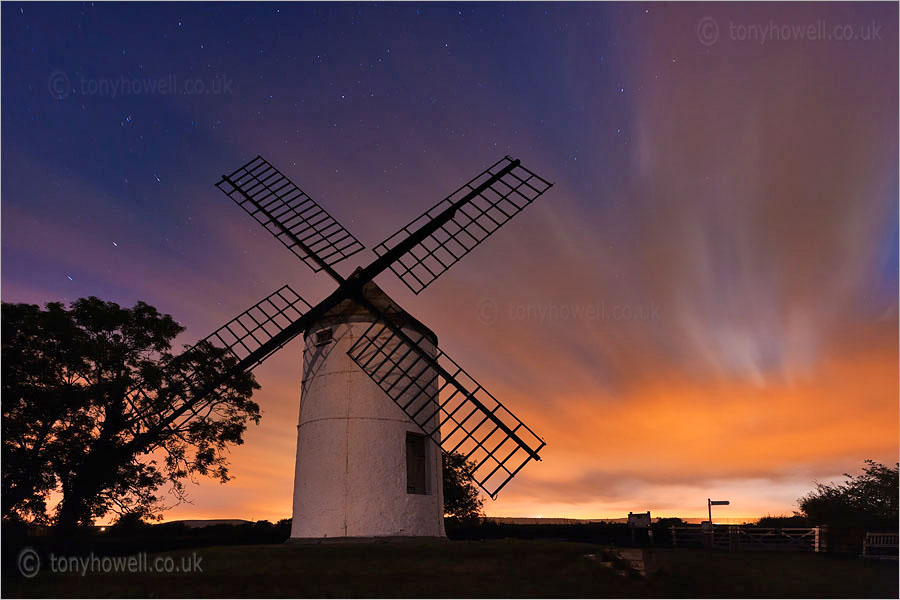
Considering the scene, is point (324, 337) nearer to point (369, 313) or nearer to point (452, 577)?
point (369, 313)

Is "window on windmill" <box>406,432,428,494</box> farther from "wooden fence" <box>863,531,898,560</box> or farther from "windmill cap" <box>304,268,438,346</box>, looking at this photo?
"wooden fence" <box>863,531,898,560</box>

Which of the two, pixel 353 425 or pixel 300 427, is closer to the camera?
pixel 353 425

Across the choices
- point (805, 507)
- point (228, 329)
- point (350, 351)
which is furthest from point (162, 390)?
point (805, 507)

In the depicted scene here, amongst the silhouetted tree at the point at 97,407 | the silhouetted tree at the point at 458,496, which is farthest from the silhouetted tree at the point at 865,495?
the silhouetted tree at the point at 97,407

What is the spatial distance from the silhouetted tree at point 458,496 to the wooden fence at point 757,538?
55.0ft

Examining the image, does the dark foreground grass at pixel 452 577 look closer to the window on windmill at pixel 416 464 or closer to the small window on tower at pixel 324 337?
the window on windmill at pixel 416 464

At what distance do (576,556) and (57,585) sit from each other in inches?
468

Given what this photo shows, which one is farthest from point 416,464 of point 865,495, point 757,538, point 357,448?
point 865,495

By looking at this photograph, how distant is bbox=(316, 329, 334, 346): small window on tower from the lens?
21.9m

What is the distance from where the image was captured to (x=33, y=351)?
19.4 m

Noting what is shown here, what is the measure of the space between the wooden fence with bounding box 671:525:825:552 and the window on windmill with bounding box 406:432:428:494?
9573 mm

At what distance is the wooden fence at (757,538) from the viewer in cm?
2162

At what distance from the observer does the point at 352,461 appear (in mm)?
19906

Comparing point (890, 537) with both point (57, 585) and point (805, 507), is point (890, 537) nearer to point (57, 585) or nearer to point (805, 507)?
point (57, 585)
